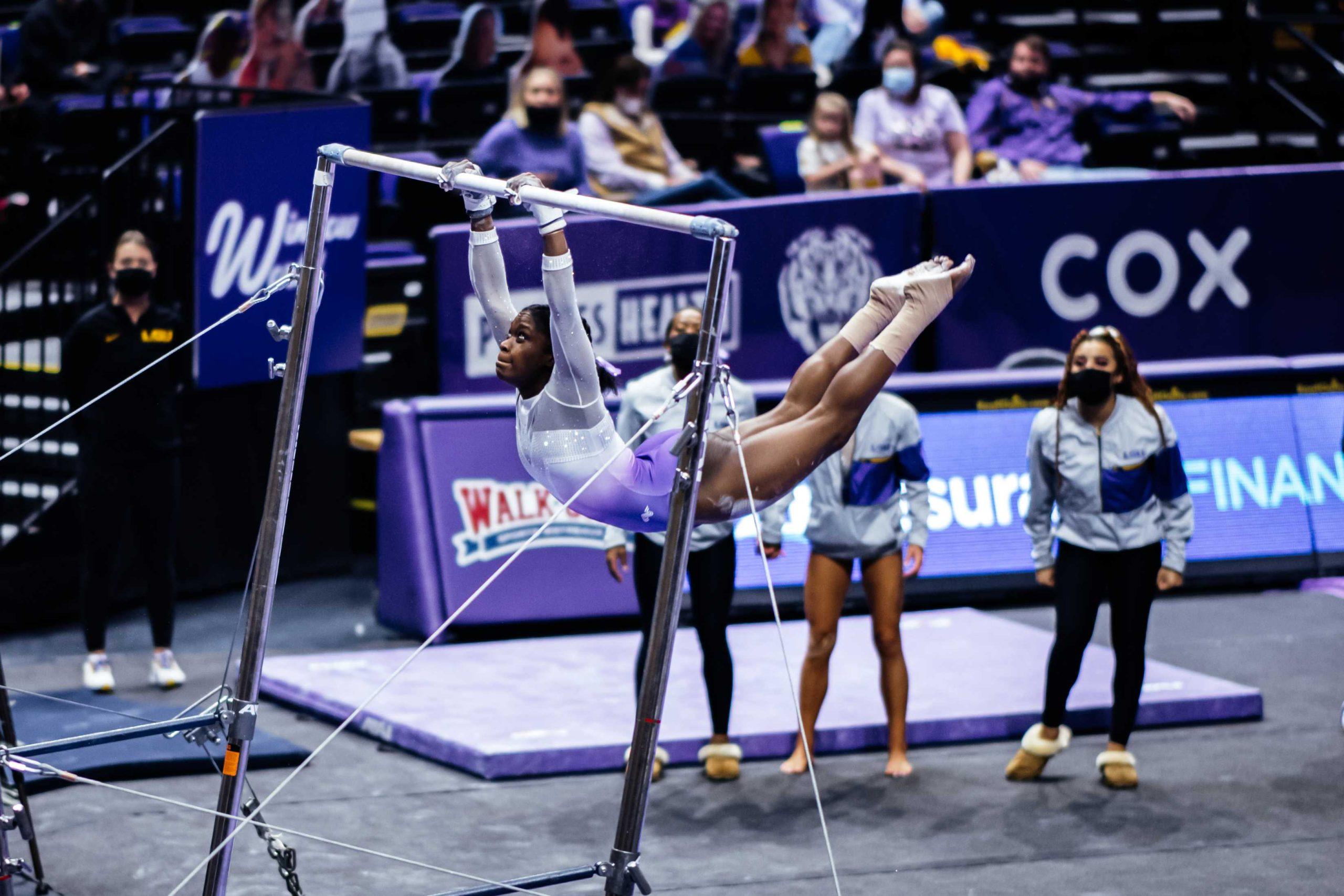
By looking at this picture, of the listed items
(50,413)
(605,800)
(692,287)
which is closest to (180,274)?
(50,413)

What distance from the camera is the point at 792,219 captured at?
9.76m

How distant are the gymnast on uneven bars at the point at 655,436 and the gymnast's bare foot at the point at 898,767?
2533mm

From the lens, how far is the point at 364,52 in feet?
36.7

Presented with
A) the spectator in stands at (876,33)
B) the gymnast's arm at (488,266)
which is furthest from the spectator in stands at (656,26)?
the gymnast's arm at (488,266)

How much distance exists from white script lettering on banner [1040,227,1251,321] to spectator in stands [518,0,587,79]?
11.1ft

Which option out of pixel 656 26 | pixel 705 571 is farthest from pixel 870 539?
pixel 656 26

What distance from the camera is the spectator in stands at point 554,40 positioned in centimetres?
1099

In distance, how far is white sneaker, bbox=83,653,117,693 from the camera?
7543mm

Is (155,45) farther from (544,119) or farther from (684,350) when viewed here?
(684,350)

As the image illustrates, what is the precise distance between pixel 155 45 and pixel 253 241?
15.6 ft

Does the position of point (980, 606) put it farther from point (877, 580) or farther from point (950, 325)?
point (877, 580)

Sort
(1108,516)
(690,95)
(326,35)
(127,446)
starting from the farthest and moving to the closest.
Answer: (326,35) < (690,95) < (127,446) < (1108,516)

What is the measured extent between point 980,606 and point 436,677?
10.4 ft

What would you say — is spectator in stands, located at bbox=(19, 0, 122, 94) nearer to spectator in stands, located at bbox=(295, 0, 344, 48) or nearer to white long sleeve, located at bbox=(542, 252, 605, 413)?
spectator in stands, located at bbox=(295, 0, 344, 48)
